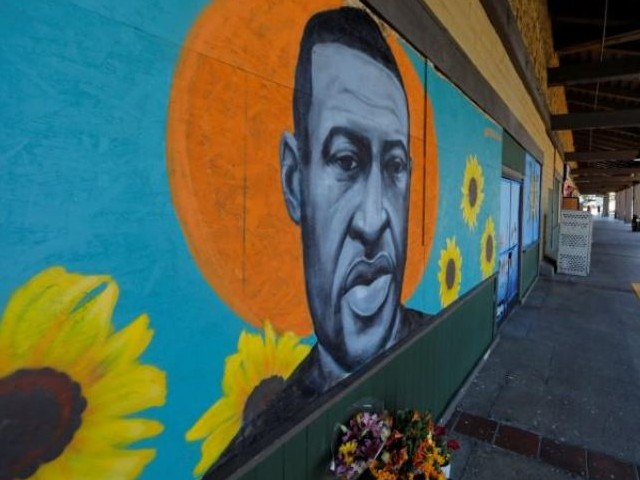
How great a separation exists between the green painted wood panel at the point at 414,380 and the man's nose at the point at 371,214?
2.41ft

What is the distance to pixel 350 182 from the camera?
1923 millimetres

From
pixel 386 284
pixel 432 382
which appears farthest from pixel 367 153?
pixel 432 382

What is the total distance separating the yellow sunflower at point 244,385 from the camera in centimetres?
127

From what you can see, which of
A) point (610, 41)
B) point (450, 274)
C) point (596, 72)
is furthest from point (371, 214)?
point (610, 41)

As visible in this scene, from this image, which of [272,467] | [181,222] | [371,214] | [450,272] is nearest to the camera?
[181,222]

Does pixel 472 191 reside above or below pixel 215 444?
above

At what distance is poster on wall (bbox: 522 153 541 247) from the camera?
291 inches

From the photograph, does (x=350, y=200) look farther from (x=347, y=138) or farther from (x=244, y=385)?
(x=244, y=385)

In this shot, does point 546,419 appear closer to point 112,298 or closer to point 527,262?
point 112,298

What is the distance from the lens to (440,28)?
288 cm

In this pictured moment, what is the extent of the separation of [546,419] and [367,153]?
10.1 ft

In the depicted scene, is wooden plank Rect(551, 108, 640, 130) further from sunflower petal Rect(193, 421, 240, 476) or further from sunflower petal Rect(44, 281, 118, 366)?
sunflower petal Rect(44, 281, 118, 366)

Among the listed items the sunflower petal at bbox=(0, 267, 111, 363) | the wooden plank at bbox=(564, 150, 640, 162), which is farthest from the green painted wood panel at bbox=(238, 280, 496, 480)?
the wooden plank at bbox=(564, 150, 640, 162)

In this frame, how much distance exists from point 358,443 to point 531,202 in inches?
304
